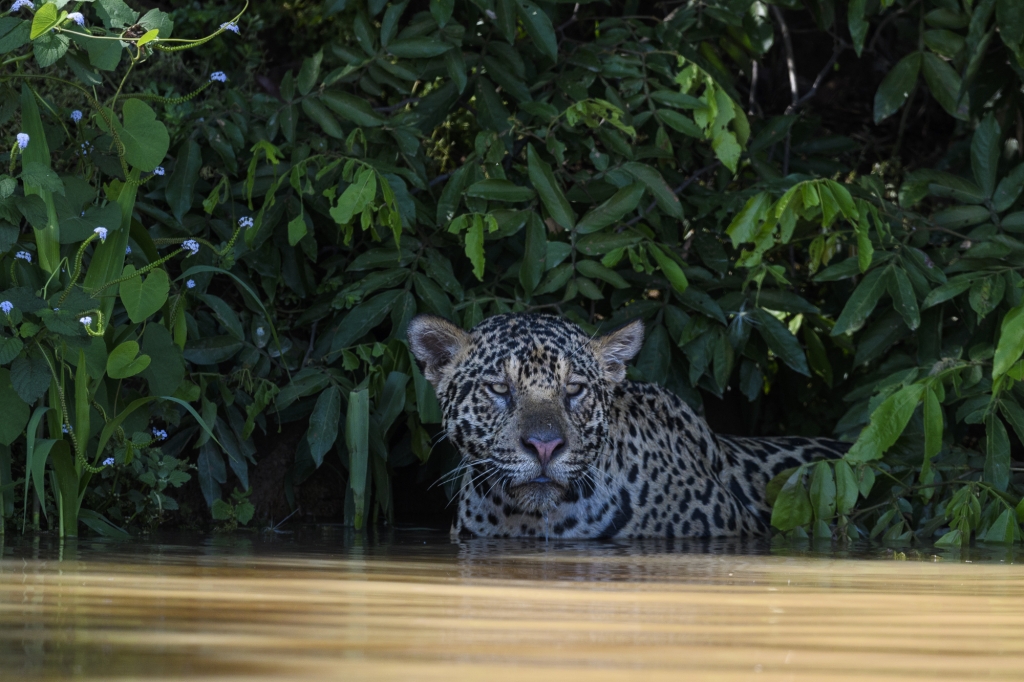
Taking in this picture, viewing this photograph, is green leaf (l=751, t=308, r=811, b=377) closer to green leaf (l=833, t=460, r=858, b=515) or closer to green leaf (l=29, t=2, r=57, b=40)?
green leaf (l=833, t=460, r=858, b=515)

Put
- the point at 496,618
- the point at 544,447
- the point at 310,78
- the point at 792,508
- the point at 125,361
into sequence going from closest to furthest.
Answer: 1. the point at 496,618
2. the point at 125,361
3. the point at 544,447
4. the point at 792,508
5. the point at 310,78

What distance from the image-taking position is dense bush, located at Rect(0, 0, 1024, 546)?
461cm

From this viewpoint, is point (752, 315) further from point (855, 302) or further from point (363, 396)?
point (363, 396)

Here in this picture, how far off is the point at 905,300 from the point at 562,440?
1.88 metres

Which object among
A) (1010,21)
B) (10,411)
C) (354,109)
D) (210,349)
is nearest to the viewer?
(10,411)

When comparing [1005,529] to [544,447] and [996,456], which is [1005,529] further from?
[544,447]

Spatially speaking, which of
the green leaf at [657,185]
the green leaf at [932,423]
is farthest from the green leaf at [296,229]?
the green leaf at [932,423]

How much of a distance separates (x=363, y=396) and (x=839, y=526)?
206cm

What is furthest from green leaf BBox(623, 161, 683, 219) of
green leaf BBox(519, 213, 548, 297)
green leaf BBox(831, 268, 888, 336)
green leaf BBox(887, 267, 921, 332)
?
green leaf BBox(887, 267, 921, 332)

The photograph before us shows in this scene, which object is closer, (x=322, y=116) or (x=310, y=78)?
(x=322, y=116)

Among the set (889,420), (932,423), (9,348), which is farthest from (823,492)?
(9,348)

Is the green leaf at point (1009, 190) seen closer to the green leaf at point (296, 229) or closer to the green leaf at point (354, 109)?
the green leaf at point (354, 109)

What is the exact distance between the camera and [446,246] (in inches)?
246

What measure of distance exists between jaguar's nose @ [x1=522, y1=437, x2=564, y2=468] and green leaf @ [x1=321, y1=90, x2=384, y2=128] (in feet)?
6.57
